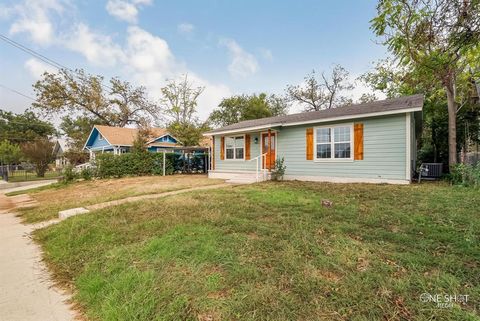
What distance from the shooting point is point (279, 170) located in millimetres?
10664

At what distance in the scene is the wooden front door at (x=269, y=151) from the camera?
1131cm

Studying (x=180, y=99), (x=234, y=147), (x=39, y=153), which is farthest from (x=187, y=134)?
(x=39, y=153)

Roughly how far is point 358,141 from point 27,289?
9583 mm

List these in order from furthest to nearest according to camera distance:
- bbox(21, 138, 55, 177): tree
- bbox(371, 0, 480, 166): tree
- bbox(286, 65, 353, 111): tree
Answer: bbox(286, 65, 353, 111): tree → bbox(21, 138, 55, 177): tree → bbox(371, 0, 480, 166): tree

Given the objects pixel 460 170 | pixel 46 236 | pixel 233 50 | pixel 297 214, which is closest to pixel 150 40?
pixel 233 50

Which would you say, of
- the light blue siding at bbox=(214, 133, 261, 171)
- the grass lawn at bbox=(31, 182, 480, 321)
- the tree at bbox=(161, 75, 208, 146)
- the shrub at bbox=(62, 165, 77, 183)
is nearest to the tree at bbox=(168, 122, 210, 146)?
the tree at bbox=(161, 75, 208, 146)

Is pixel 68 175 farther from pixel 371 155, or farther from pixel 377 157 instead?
pixel 377 157

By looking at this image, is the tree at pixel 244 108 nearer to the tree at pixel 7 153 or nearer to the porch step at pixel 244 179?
the porch step at pixel 244 179

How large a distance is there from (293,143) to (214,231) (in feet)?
25.8

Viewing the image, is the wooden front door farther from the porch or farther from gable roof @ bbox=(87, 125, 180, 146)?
gable roof @ bbox=(87, 125, 180, 146)

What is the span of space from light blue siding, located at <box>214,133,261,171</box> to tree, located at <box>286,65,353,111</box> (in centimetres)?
1777

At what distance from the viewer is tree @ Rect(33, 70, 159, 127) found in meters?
24.9

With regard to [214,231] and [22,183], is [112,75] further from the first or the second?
[214,231]

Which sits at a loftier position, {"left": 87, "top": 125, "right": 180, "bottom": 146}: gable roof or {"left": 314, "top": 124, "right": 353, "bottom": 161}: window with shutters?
{"left": 87, "top": 125, "right": 180, "bottom": 146}: gable roof
